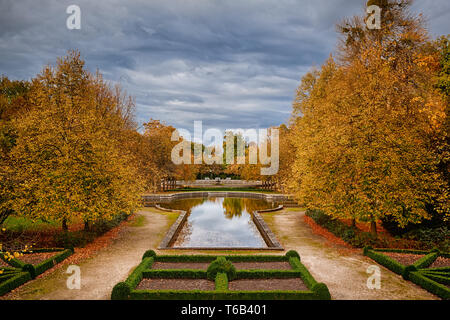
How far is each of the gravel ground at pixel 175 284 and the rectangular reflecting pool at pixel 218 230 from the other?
5.11m

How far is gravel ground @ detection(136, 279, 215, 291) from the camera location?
35.9 feet

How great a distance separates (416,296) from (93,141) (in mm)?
17345

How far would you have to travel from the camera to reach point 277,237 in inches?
770

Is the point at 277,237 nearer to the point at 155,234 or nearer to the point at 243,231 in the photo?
the point at 243,231

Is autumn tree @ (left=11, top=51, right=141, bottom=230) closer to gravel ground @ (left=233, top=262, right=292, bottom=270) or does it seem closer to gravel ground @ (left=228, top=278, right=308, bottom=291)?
gravel ground @ (left=233, top=262, right=292, bottom=270)

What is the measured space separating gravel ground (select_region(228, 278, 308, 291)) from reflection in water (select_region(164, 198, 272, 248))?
6901 millimetres

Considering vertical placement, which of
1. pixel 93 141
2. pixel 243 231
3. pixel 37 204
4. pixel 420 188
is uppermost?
pixel 93 141

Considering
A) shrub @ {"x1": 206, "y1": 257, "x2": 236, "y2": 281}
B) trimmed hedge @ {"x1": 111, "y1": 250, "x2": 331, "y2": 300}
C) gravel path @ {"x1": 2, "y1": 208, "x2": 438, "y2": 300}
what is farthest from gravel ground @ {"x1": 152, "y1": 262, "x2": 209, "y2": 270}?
shrub @ {"x1": 206, "y1": 257, "x2": 236, "y2": 281}

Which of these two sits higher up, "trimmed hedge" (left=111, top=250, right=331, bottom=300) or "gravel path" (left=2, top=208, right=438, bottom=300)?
"trimmed hedge" (left=111, top=250, right=331, bottom=300)

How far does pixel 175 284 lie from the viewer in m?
11.3

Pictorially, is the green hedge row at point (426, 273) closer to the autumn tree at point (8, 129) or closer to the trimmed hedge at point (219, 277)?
the trimmed hedge at point (219, 277)

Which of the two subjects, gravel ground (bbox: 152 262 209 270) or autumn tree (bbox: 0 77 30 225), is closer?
autumn tree (bbox: 0 77 30 225)

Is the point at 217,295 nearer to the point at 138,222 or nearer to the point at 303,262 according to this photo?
the point at 303,262
